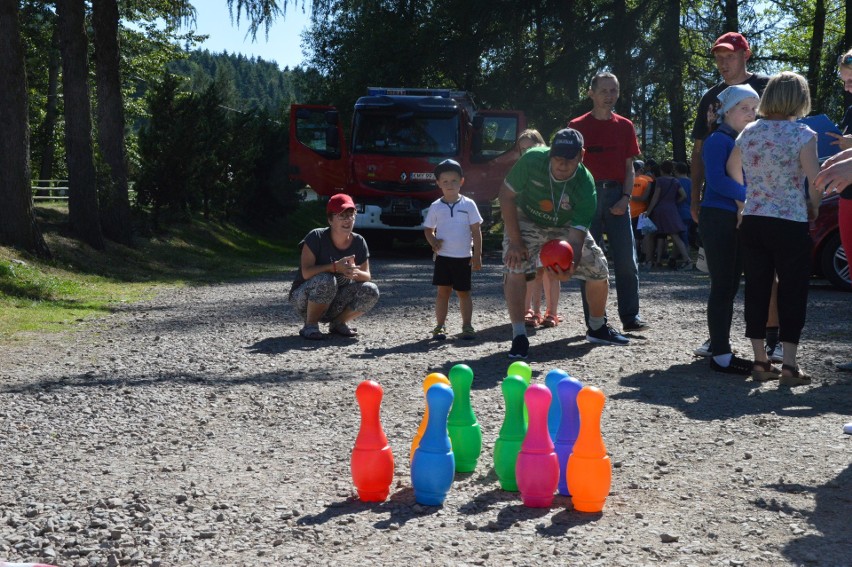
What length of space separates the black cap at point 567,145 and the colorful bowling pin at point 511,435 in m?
3.32

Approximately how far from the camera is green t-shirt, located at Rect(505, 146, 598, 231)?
777 cm

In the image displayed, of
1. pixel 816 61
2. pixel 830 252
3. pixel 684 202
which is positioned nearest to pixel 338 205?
pixel 830 252

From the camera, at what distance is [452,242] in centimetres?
938

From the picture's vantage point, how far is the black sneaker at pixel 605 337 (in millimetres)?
8688

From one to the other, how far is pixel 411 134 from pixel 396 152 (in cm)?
51

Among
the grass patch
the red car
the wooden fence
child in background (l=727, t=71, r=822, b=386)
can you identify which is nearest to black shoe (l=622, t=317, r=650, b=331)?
child in background (l=727, t=71, r=822, b=386)

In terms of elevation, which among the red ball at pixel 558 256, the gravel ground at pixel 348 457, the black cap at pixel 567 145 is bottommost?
the gravel ground at pixel 348 457

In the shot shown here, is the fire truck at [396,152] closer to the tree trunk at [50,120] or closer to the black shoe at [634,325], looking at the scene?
the black shoe at [634,325]

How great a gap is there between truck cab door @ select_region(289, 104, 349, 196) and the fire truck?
2 cm

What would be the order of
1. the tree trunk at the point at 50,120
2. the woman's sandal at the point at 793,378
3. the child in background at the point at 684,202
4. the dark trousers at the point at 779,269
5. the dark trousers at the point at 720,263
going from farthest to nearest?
the tree trunk at the point at 50,120 < the child in background at the point at 684,202 < the dark trousers at the point at 720,263 < the woman's sandal at the point at 793,378 < the dark trousers at the point at 779,269

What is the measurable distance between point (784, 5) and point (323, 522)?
1171 inches

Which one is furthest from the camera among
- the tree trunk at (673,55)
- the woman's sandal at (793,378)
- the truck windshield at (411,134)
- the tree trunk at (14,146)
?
the tree trunk at (673,55)

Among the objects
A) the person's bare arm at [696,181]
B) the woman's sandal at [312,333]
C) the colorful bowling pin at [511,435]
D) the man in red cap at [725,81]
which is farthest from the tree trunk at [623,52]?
the colorful bowling pin at [511,435]

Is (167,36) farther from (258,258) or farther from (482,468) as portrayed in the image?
(482,468)
